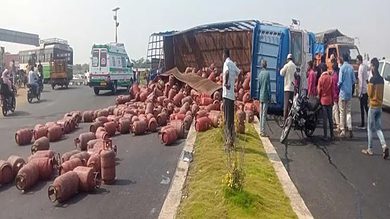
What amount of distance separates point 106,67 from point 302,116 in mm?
17952

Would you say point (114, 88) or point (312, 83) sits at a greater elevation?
point (312, 83)

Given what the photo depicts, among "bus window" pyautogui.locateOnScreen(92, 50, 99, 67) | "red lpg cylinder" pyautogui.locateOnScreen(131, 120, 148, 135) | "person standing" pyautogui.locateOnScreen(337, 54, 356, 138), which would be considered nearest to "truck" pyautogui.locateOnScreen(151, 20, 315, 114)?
"person standing" pyautogui.locateOnScreen(337, 54, 356, 138)

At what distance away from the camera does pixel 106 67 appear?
26453 millimetres

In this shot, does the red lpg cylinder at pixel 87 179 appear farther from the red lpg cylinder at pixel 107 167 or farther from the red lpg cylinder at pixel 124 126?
the red lpg cylinder at pixel 124 126

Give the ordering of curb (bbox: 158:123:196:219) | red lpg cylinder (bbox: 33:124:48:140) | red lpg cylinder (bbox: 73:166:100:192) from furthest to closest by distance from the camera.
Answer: red lpg cylinder (bbox: 33:124:48:140)
red lpg cylinder (bbox: 73:166:100:192)
curb (bbox: 158:123:196:219)

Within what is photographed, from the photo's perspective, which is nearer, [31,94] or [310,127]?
[310,127]

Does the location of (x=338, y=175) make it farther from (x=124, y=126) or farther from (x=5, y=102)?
(x=5, y=102)

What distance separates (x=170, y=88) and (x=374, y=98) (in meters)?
8.84

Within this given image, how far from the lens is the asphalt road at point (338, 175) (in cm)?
628

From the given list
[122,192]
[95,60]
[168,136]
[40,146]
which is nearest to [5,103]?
[95,60]

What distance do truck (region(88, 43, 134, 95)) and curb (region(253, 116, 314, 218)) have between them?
18074mm

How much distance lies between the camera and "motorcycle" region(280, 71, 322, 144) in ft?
33.8

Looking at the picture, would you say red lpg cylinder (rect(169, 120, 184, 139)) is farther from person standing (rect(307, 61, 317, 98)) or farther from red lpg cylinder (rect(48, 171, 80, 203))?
red lpg cylinder (rect(48, 171, 80, 203))

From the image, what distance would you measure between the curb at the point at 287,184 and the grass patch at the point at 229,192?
0.08 metres
